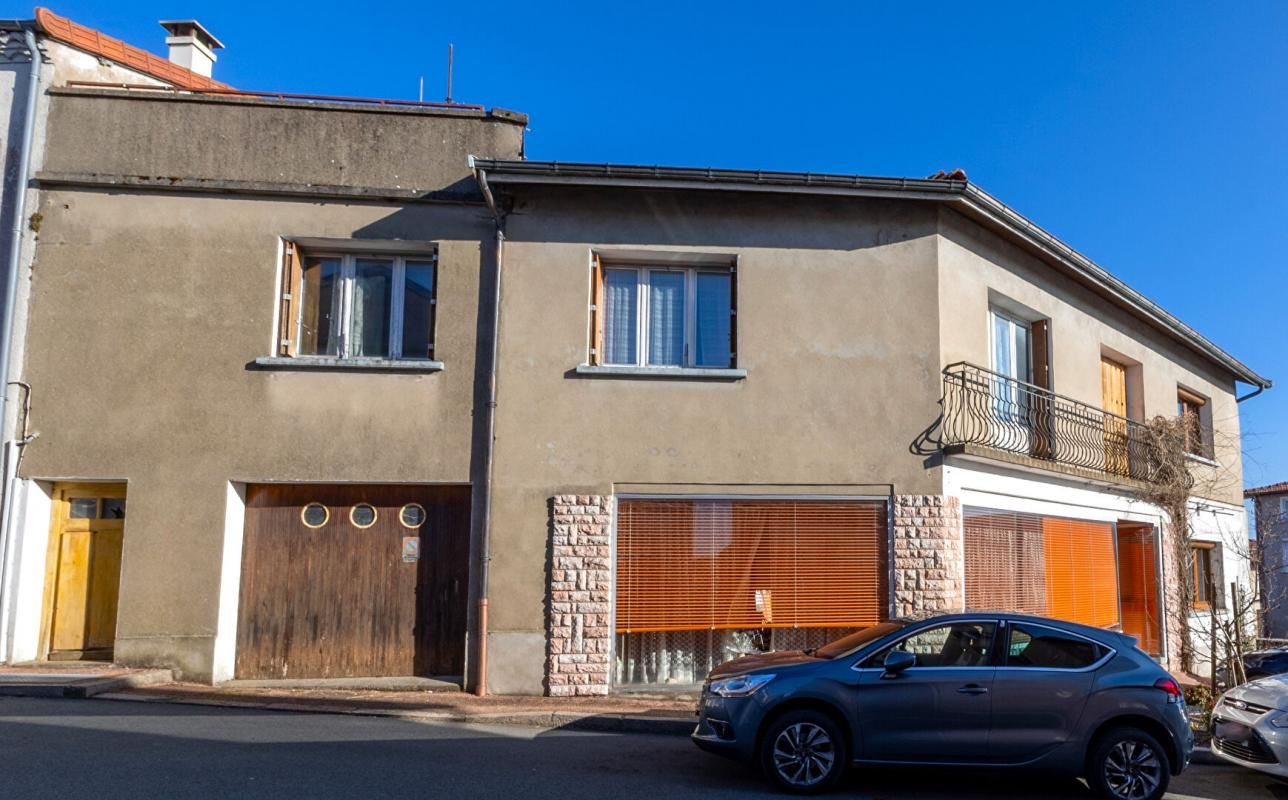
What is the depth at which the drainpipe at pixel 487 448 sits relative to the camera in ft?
35.8

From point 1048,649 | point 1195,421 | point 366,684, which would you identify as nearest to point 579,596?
point 366,684

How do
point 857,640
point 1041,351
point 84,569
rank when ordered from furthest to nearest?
1. point 1041,351
2. point 84,569
3. point 857,640

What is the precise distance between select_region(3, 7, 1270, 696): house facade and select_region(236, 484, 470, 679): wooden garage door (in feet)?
0.11

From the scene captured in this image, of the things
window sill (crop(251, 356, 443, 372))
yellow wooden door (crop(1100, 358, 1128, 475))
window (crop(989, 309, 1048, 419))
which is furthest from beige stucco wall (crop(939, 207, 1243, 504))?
→ window sill (crop(251, 356, 443, 372))

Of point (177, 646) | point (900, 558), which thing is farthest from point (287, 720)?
point (900, 558)

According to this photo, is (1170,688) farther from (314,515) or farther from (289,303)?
(289,303)

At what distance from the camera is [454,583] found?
11.4 metres

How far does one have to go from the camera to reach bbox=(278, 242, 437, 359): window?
1168 cm

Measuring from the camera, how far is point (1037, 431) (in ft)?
45.0

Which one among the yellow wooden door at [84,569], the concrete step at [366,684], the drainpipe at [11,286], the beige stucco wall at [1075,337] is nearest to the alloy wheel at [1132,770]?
the beige stucco wall at [1075,337]

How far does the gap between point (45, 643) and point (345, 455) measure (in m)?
4.02

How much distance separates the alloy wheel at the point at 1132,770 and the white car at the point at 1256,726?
1.30 metres

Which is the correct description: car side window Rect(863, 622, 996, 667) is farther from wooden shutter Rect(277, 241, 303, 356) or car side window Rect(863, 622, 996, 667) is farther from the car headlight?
wooden shutter Rect(277, 241, 303, 356)

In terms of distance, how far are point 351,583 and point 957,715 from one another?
7.09 meters
